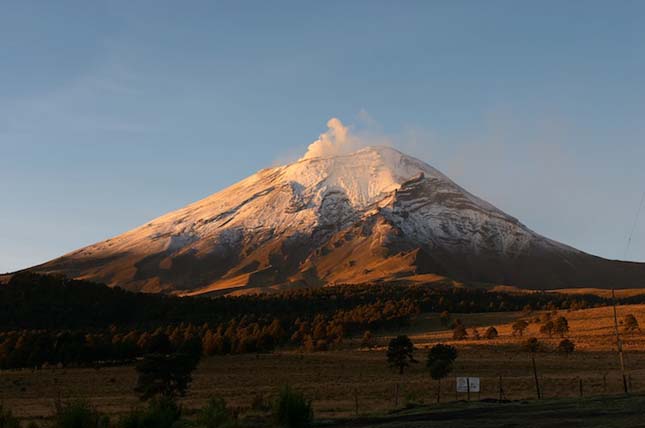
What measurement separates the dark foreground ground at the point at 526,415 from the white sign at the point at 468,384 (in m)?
4.02

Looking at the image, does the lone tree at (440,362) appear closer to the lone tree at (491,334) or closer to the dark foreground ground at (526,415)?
the dark foreground ground at (526,415)

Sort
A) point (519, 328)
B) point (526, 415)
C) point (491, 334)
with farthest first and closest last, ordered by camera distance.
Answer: point (519, 328)
point (491, 334)
point (526, 415)

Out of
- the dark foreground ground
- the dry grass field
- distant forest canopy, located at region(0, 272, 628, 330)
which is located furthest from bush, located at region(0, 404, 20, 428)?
distant forest canopy, located at region(0, 272, 628, 330)

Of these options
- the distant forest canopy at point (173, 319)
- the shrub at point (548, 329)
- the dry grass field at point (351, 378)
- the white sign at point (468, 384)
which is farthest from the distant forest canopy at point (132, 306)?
the white sign at point (468, 384)

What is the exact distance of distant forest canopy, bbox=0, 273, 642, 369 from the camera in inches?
3585

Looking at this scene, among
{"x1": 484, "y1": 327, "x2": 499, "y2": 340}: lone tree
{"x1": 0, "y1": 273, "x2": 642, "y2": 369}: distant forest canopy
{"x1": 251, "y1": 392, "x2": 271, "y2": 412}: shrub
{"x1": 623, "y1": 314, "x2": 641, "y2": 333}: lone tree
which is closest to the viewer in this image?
{"x1": 251, "y1": 392, "x2": 271, "y2": 412}: shrub

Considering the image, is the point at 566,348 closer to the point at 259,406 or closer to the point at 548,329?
the point at 548,329

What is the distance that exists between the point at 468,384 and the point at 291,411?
17209 millimetres

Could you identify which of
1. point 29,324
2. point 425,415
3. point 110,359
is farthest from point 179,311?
point 425,415

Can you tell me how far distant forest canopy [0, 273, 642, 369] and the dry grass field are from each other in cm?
577

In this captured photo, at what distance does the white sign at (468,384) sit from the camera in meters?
43.5

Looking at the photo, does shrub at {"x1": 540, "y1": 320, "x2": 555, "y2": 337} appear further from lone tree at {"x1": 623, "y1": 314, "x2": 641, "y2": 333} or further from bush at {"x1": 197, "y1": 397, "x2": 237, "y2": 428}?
bush at {"x1": 197, "y1": 397, "x2": 237, "y2": 428}

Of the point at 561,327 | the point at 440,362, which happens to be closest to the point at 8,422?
the point at 440,362

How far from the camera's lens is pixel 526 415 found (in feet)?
106
